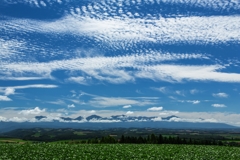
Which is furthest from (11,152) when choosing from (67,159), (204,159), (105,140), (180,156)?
(105,140)

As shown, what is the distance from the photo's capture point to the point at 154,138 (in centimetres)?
8175

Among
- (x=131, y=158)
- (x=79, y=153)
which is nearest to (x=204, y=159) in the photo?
(x=131, y=158)

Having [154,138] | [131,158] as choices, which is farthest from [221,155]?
[154,138]

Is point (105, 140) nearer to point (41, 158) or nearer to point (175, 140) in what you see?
point (175, 140)

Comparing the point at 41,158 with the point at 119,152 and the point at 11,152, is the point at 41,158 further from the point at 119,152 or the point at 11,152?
the point at 119,152

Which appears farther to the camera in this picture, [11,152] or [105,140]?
[105,140]

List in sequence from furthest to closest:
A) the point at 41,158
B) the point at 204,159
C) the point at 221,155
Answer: the point at 221,155 < the point at 204,159 < the point at 41,158

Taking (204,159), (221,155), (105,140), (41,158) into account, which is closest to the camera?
(41,158)

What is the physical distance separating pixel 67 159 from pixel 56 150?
6471mm

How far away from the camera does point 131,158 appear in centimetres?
3219

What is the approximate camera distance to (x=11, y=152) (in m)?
34.3

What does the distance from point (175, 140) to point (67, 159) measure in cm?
6092

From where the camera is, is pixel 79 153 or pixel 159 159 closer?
pixel 159 159

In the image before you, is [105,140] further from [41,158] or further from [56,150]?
[41,158]
